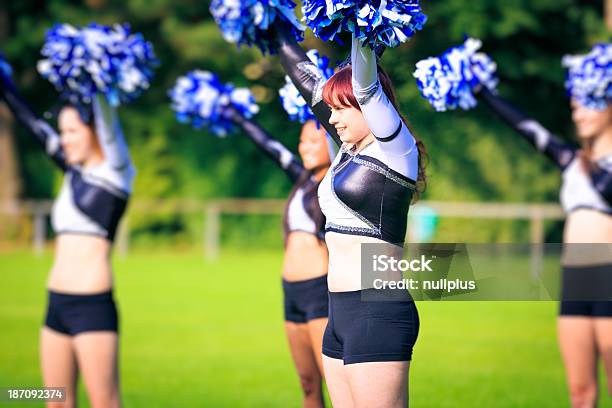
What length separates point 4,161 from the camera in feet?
81.7

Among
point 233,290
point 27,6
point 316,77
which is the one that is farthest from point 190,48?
point 316,77

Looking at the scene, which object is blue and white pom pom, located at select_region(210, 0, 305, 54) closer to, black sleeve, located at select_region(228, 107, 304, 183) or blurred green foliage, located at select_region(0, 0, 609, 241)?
black sleeve, located at select_region(228, 107, 304, 183)

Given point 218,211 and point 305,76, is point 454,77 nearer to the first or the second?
point 305,76

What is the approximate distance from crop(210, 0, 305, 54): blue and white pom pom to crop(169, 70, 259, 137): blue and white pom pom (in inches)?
50.2

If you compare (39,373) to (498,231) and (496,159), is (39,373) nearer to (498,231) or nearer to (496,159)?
(498,231)

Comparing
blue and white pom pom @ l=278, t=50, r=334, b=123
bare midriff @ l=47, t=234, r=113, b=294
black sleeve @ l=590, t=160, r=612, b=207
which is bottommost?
bare midriff @ l=47, t=234, r=113, b=294

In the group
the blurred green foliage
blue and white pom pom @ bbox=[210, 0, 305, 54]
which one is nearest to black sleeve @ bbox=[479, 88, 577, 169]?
blue and white pom pom @ bbox=[210, 0, 305, 54]

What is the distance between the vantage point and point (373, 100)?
3262 mm

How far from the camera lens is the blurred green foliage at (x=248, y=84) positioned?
2067cm

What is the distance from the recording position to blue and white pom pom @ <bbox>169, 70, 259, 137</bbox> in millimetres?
6109

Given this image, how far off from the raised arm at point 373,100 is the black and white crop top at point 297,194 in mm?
1854

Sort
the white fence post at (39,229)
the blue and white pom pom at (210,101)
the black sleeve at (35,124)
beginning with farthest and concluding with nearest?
1. the white fence post at (39,229)
2. the blue and white pom pom at (210,101)
3. the black sleeve at (35,124)

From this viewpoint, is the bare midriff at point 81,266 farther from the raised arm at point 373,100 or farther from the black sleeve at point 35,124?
the raised arm at point 373,100

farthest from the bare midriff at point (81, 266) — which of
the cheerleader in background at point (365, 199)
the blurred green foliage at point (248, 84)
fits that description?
the blurred green foliage at point (248, 84)
